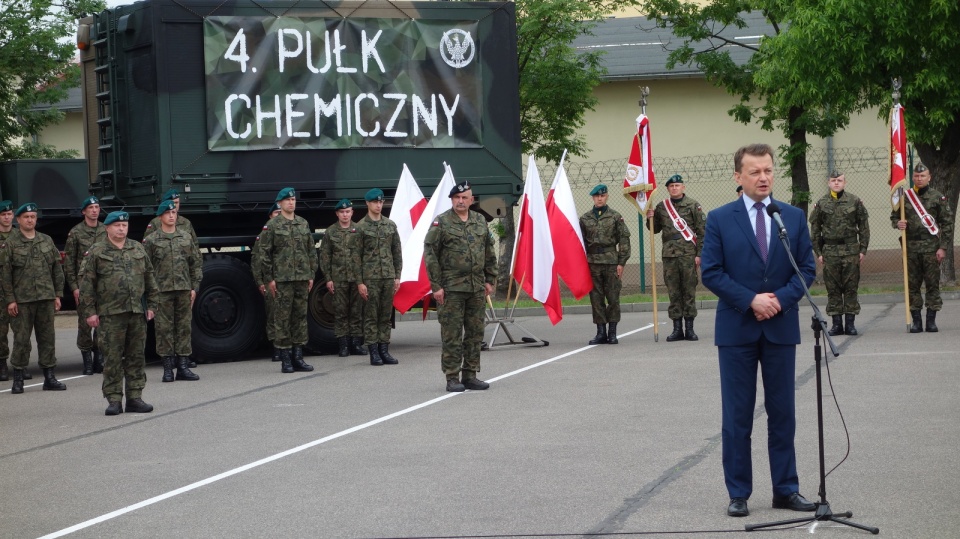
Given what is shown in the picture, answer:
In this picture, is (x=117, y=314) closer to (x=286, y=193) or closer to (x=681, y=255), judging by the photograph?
(x=286, y=193)

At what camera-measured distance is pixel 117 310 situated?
11305mm

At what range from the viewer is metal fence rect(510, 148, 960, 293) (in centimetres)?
2933

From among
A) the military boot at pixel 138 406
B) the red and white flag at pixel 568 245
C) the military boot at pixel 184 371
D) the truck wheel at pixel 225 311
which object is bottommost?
the military boot at pixel 138 406

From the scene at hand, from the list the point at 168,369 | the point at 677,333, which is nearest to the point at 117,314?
the point at 168,369

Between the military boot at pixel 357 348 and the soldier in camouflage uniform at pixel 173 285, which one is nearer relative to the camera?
the soldier in camouflage uniform at pixel 173 285

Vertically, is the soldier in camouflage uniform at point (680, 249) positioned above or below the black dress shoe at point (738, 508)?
above

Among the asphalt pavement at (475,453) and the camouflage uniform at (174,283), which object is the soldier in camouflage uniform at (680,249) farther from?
the camouflage uniform at (174,283)

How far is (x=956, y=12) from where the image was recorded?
1953cm

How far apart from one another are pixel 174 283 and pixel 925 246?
28.8 ft

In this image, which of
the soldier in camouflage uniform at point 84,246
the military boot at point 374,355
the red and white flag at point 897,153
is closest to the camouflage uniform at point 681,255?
the red and white flag at point 897,153

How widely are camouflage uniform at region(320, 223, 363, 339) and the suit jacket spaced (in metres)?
9.13

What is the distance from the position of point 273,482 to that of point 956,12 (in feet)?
50.2

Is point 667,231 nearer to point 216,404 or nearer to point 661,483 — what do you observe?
point 216,404

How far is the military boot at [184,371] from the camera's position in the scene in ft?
46.0
